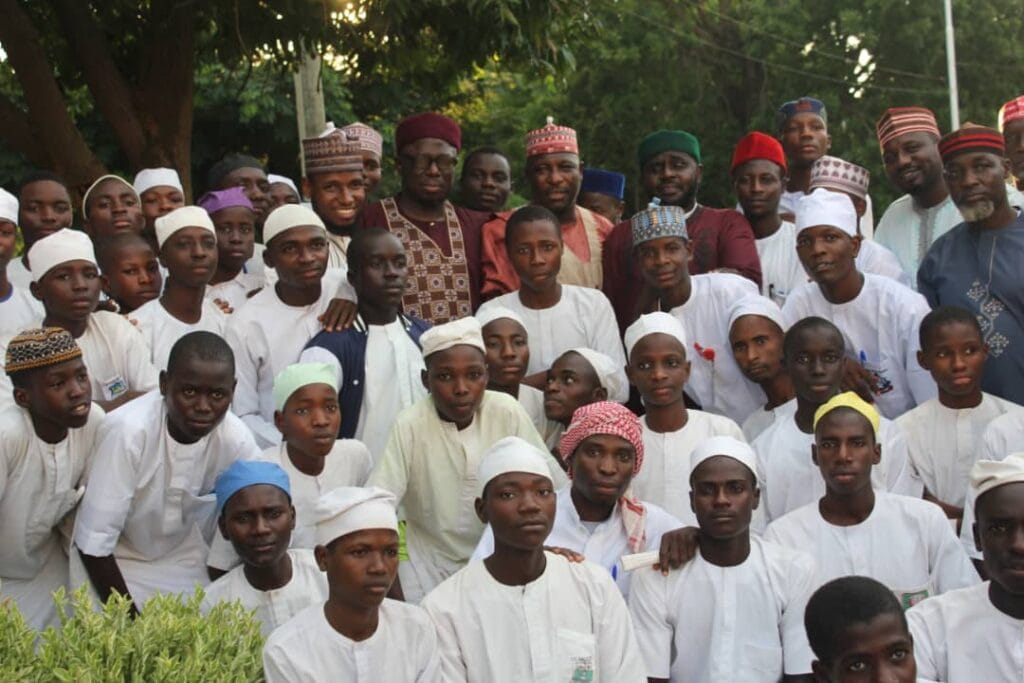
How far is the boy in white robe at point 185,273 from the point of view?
22.9ft

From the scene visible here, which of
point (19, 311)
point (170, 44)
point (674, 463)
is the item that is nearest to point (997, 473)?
point (674, 463)

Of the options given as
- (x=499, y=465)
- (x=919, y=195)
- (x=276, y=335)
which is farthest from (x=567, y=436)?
(x=919, y=195)

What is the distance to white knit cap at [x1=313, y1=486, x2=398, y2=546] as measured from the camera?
5.16m

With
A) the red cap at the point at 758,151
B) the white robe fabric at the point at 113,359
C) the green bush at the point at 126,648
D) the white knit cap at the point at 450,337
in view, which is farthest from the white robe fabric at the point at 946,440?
the white robe fabric at the point at 113,359

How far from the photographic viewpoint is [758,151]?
26.8 ft

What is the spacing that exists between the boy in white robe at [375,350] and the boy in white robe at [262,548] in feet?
3.44

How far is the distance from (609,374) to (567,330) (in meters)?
0.47

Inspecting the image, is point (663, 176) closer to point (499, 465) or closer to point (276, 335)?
point (276, 335)

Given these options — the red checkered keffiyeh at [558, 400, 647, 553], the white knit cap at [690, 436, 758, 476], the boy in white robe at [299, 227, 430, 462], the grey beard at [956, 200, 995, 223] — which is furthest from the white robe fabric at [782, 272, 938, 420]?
the boy in white robe at [299, 227, 430, 462]

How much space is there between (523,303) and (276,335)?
1351mm

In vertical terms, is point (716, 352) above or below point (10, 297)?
below

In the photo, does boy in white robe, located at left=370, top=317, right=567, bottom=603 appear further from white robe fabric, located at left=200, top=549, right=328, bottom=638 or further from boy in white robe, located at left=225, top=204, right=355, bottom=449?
boy in white robe, located at left=225, top=204, right=355, bottom=449

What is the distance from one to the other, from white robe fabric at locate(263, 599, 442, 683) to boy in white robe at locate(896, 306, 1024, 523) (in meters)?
2.68

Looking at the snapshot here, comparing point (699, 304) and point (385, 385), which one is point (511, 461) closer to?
point (385, 385)
